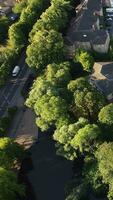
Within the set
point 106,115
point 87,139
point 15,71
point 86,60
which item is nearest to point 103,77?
point 86,60

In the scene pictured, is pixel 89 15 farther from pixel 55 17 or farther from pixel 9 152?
pixel 9 152

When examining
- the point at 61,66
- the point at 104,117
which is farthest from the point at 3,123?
the point at 104,117

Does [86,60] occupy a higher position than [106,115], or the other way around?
[106,115]

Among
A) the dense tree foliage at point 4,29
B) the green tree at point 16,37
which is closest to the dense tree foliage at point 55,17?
the green tree at point 16,37

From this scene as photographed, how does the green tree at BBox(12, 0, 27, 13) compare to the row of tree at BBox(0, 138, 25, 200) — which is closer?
the row of tree at BBox(0, 138, 25, 200)

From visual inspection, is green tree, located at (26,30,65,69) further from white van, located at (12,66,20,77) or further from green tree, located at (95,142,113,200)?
green tree, located at (95,142,113,200)

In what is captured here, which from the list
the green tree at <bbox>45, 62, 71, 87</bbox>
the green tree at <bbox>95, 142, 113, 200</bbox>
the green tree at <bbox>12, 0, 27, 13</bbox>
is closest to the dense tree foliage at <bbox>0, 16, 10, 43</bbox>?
the green tree at <bbox>12, 0, 27, 13</bbox>

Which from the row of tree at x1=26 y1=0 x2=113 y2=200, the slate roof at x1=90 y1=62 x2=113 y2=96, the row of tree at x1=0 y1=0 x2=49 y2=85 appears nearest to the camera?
the row of tree at x1=26 y1=0 x2=113 y2=200
